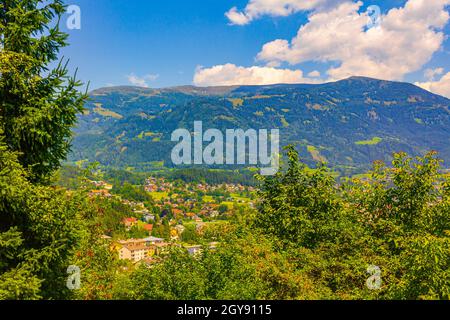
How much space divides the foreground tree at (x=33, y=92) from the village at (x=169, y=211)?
3682 centimetres

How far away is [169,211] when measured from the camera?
127438mm

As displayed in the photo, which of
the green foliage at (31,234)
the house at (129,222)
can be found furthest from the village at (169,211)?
the green foliage at (31,234)

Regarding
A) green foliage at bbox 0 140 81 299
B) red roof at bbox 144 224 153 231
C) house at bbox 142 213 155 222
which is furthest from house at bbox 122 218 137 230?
green foliage at bbox 0 140 81 299

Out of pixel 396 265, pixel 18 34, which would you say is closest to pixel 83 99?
pixel 18 34

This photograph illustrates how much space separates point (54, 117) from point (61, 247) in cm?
307

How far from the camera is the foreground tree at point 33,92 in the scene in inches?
306

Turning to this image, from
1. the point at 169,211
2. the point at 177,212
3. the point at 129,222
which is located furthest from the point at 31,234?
the point at 169,211

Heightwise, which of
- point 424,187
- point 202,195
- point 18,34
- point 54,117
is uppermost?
point 18,34

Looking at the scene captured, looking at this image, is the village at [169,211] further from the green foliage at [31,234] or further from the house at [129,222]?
the green foliage at [31,234]

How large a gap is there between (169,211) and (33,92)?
122091 mm

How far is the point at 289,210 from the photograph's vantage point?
13461 millimetres

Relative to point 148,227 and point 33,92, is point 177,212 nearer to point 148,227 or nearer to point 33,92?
point 148,227

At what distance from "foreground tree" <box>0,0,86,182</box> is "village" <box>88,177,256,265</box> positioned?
36.8 meters
